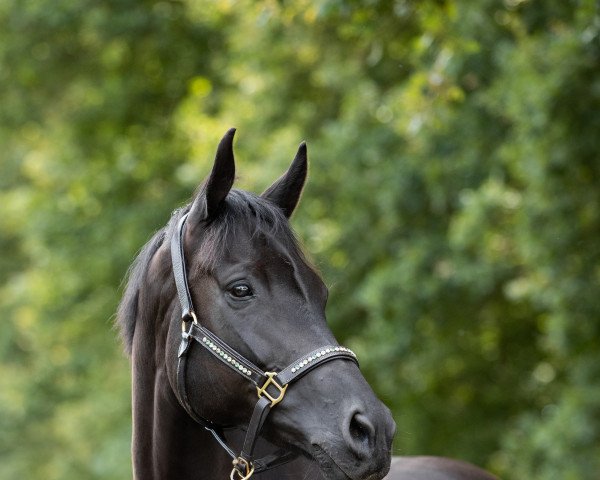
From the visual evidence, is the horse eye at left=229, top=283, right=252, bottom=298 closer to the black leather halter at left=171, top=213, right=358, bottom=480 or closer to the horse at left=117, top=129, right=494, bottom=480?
the horse at left=117, top=129, right=494, bottom=480

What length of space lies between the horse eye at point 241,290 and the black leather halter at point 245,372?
0.17 meters

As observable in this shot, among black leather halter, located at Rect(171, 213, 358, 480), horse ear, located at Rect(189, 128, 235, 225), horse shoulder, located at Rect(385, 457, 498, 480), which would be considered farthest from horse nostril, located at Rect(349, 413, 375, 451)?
horse shoulder, located at Rect(385, 457, 498, 480)

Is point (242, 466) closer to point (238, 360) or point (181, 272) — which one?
point (238, 360)

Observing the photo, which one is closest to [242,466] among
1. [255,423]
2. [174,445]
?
[255,423]

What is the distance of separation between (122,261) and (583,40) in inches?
301

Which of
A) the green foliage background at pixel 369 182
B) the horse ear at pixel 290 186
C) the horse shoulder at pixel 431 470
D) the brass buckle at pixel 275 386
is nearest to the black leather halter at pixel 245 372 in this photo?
the brass buckle at pixel 275 386

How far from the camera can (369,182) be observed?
1119 centimetres

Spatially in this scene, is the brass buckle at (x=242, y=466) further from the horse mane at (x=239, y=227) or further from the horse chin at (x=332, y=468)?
the horse mane at (x=239, y=227)

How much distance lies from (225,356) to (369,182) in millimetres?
7846

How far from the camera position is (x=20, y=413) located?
1716 centimetres

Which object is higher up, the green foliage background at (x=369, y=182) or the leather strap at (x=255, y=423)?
the green foliage background at (x=369, y=182)

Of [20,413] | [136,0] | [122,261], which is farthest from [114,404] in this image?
[136,0]

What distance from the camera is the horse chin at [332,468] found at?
127 inches

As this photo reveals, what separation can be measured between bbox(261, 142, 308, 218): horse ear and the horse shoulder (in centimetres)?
156
